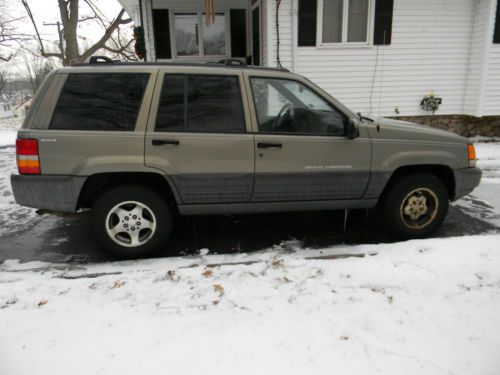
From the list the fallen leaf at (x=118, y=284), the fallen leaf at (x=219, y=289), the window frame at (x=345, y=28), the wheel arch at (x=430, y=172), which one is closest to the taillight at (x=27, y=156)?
the fallen leaf at (x=118, y=284)

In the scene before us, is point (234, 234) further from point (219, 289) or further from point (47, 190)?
point (47, 190)

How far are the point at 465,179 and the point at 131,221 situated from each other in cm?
365

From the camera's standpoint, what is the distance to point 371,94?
10.7 metres

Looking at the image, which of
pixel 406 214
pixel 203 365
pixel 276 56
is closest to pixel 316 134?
pixel 406 214

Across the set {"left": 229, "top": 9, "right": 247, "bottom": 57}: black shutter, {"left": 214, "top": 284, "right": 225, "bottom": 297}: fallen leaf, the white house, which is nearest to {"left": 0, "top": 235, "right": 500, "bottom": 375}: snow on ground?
{"left": 214, "top": 284, "right": 225, "bottom": 297}: fallen leaf

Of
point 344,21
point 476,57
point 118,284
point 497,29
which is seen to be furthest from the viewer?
point 476,57

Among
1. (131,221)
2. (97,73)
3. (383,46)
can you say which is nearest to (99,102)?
(97,73)

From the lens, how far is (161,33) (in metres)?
11.3

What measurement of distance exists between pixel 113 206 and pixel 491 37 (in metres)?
10.8

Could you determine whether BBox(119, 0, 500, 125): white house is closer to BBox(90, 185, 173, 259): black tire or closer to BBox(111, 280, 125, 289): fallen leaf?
BBox(90, 185, 173, 259): black tire

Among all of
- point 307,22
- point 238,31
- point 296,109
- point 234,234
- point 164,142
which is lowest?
point 234,234

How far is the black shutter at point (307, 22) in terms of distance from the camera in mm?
9758

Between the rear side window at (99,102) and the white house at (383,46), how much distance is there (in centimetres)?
678

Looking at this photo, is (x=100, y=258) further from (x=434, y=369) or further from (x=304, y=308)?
(x=434, y=369)
